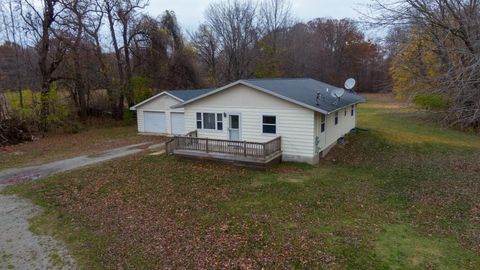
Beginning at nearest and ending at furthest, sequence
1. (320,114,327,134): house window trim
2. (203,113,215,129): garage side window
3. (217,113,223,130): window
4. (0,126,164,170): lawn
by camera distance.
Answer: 1. (320,114,327,134): house window trim
2. (217,113,223,130): window
3. (0,126,164,170): lawn
4. (203,113,215,129): garage side window

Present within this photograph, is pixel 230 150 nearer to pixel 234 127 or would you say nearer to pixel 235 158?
pixel 235 158

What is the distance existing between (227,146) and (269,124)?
7.27 ft

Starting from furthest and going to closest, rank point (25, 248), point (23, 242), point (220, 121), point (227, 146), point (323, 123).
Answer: point (220, 121) < point (323, 123) < point (227, 146) < point (23, 242) < point (25, 248)

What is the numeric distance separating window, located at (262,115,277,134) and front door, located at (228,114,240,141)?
140 centimetres

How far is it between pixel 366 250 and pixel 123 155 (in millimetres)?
13050

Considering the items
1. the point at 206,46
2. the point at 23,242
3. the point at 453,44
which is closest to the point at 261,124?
the point at 453,44

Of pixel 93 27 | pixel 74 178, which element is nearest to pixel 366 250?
pixel 74 178

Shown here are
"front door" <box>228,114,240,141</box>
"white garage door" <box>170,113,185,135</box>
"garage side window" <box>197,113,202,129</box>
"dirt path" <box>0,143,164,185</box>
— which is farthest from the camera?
"white garage door" <box>170,113,185,135</box>

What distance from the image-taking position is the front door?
48.9ft

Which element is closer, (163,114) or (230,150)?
(230,150)

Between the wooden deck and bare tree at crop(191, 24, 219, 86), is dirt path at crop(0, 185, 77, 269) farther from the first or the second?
bare tree at crop(191, 24, 219, 86)

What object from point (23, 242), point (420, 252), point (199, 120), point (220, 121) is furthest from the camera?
point (199, 120)

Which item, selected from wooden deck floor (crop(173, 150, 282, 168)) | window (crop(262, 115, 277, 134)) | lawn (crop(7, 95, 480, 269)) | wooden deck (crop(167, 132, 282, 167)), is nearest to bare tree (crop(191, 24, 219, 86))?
wooden deck (crop(167, 132, 282, 167))

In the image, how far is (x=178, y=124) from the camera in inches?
859
